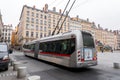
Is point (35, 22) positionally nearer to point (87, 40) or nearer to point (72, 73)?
point (87, 40)

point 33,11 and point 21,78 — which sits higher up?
point 33,11

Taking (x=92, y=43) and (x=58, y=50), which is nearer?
(x=92, y=43)

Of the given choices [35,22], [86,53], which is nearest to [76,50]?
[86,53]

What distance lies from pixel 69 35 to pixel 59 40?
4.93 feet

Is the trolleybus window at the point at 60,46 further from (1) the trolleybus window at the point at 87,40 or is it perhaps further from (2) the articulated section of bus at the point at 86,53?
(1) the trolleybus window at the point at 87,40

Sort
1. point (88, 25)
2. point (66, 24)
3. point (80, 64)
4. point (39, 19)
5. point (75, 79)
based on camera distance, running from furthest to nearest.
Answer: point (88, 25) → point (66, 24) → point (39, 19) → point (80, 64) → point (75, 79)

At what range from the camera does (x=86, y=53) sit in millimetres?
8680

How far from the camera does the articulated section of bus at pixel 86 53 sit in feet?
27.2

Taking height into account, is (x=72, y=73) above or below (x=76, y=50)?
below

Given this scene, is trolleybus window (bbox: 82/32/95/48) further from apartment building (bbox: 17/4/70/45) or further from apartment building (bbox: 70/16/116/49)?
apartment building (bbox: 70/16/116/49)

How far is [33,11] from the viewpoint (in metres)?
52.0

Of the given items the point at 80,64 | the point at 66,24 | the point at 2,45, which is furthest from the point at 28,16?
the point at 80,64

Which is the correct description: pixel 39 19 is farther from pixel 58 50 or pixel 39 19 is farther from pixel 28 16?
pixel 58 50

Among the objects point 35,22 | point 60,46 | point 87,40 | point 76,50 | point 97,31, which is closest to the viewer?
point 76,50
